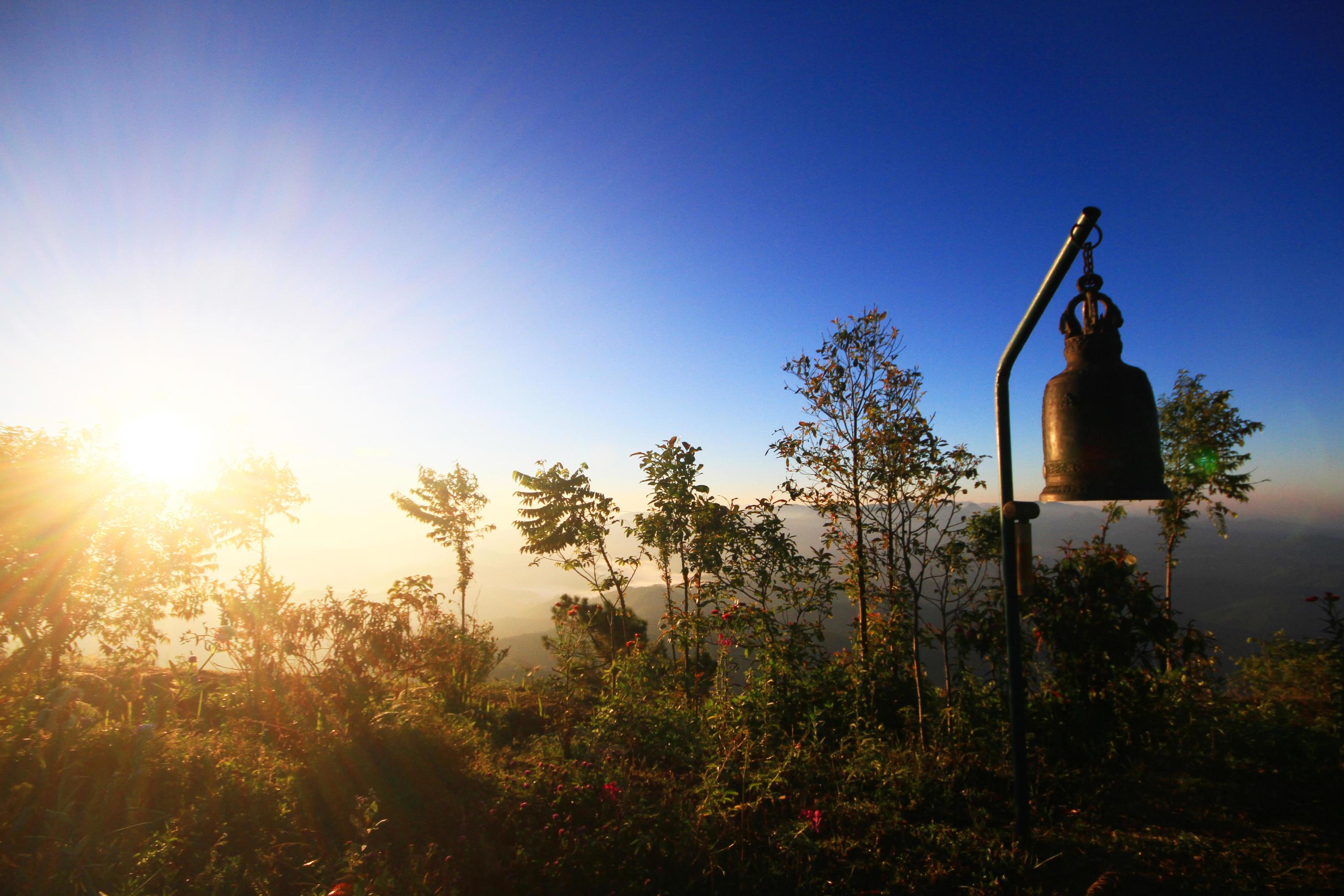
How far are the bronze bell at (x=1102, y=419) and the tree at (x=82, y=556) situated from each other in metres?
10.6

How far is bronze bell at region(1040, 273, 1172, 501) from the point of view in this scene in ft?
6.15

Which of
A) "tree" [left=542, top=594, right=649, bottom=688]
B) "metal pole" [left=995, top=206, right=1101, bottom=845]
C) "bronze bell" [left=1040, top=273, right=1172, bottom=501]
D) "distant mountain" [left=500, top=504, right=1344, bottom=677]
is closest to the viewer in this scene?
"bronze bell" [left=1040, top=273, right=1172, bottom=501]

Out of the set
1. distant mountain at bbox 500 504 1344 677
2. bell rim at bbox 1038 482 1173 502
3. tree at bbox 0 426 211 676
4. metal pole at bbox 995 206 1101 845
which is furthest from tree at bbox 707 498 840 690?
tree at bbox 0 426 211 676

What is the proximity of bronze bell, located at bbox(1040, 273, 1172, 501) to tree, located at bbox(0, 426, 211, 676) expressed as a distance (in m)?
10.6

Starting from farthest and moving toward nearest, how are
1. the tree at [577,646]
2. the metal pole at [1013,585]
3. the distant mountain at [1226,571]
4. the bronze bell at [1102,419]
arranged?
the tree at [577,646]
the distant mountain at [1226,571]
the metal pole at [1013,585]
the bronze bell at [1102,419]

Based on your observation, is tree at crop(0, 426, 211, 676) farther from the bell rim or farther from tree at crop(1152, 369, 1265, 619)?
tree at crop(1152, 369, 1265, 619)

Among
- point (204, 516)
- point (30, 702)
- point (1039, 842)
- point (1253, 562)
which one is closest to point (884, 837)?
point (1039, 842)

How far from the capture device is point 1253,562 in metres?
25.7

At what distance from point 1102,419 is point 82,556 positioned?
45.4 feet

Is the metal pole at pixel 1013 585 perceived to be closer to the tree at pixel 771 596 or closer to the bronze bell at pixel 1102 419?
the bronze bell at pixel 1102 419

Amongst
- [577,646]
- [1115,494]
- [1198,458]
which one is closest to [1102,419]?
[1115,494]

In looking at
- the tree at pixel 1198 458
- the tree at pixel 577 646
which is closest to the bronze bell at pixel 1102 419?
the tree at pixel 577 646

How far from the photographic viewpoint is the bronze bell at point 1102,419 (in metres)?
1.87

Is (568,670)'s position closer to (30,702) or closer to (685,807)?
(685,807)
